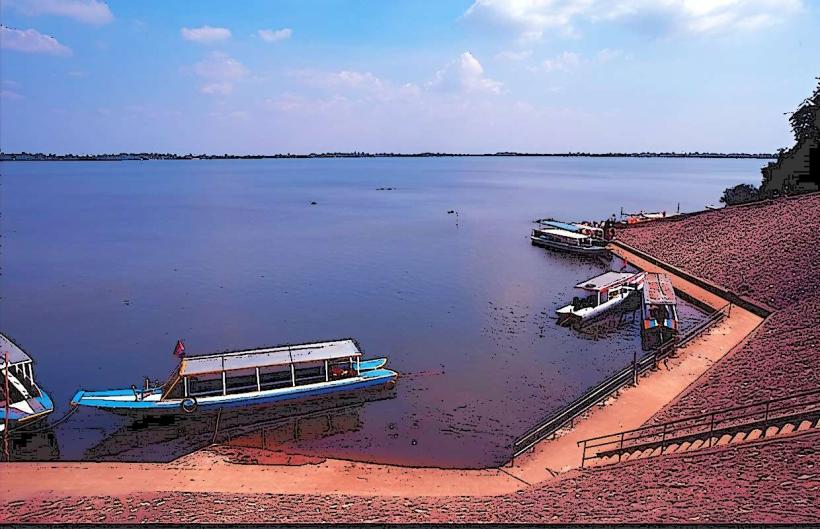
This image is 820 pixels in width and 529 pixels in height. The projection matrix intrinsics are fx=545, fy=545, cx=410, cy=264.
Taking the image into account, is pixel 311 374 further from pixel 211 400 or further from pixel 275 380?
pixel 211 400

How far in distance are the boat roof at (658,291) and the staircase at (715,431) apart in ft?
59.4

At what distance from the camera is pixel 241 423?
27438 millimetres

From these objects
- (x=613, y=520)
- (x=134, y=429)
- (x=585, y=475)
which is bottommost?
(x=134, y=429)

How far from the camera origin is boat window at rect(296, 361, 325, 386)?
97.9 feet

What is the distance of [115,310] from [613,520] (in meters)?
44.8

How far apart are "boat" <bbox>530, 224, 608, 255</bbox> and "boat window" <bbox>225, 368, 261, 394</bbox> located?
176ft

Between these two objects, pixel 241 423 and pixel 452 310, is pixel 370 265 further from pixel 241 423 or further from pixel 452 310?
pixel 241 423

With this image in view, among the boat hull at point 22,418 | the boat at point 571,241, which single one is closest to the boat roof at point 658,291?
the boat at point 571,241

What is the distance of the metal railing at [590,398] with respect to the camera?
78.0 ft

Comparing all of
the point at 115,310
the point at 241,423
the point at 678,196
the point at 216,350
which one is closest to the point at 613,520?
the point at 241,423

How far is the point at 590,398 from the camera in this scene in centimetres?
2636

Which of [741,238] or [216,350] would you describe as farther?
[741,238]

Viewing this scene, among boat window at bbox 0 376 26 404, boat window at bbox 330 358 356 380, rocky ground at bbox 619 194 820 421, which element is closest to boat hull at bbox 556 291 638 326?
rocky ground at bbox 619 194 820 421

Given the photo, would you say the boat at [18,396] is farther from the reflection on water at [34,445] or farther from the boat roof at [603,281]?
the boat roof at [603,281]
